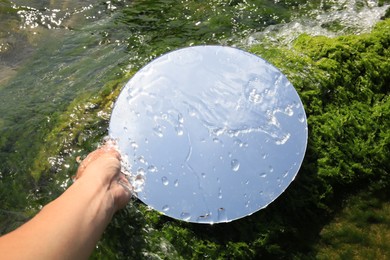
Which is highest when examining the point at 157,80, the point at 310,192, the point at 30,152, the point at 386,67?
the point at 157,80

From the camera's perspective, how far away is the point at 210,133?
2.86 metres

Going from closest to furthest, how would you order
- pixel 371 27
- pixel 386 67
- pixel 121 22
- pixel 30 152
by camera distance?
pixel 30 152 < pixel 386 67 < pixel 371 27 < pixel 121 22

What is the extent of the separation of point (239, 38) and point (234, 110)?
1200 mm

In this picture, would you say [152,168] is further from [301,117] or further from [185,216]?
[301,117]

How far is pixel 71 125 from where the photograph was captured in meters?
3.26

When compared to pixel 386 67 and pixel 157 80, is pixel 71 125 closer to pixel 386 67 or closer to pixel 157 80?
pixel 157 80

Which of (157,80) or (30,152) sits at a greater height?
(157,80)

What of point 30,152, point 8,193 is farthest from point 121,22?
point 8,193

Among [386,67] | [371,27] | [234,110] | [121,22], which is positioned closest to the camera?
[234,110]

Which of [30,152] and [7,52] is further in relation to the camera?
[7,52]

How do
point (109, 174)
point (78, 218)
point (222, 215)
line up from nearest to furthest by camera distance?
1. point (78, 218)
2. point (109, 174)
3. point (222, 215)

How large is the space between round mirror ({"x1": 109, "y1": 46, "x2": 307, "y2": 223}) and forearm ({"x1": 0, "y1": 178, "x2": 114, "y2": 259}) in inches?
20.2

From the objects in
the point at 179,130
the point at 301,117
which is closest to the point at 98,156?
the point at 179,130

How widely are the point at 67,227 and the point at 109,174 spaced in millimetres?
645
